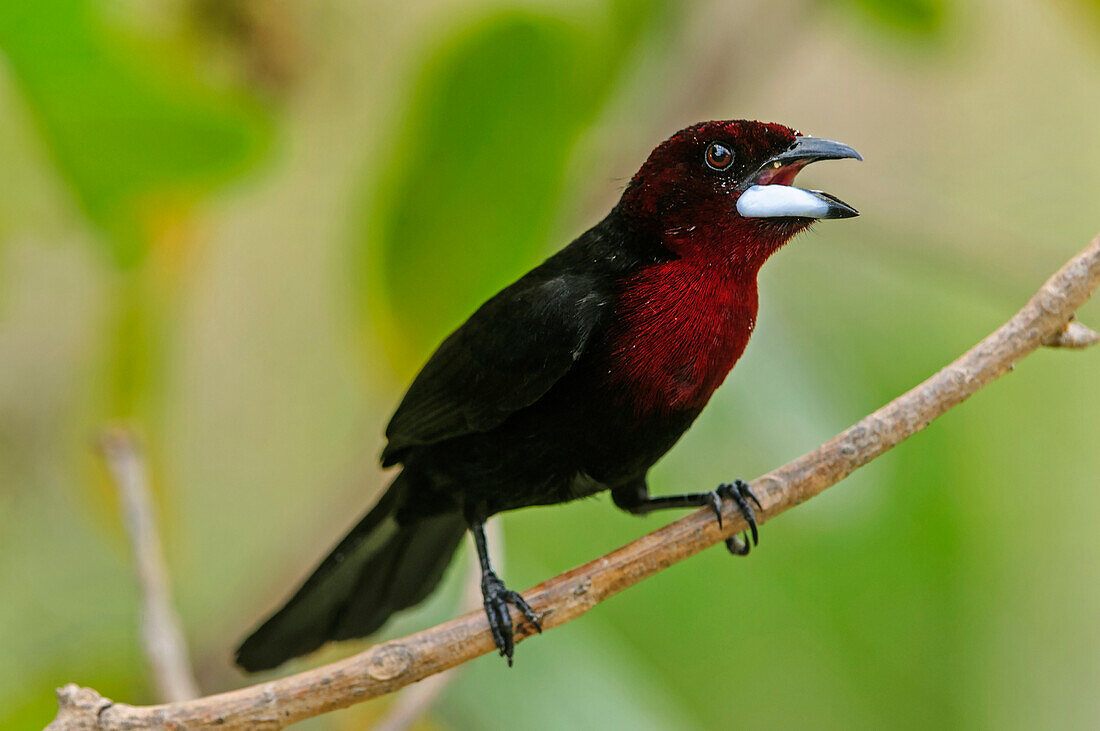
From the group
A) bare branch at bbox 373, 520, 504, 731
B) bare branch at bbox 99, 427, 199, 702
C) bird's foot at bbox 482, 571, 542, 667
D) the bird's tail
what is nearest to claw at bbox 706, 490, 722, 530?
bird's foot at bbox 482, 571, 542, 667

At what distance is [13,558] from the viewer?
284 centimetres

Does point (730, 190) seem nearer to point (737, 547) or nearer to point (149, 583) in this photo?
point (737, 547)

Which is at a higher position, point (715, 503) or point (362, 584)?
point (362, 584)

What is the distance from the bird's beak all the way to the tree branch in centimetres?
40

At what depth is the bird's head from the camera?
5.18 ft

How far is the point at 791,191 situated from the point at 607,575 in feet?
2.13

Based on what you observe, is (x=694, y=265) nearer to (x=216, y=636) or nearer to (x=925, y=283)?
(x=925, y=283)

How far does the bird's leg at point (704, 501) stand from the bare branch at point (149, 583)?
3.06 ft

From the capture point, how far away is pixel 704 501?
2.04 meters

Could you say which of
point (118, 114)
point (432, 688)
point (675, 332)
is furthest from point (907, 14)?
point (432, 688)

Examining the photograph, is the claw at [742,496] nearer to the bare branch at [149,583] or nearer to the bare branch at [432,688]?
the bare branch at [432,688]

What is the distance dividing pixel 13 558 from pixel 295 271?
1063 mm

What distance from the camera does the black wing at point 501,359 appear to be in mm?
1780

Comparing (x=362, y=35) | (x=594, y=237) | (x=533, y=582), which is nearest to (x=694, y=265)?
(x=594, y=237)
